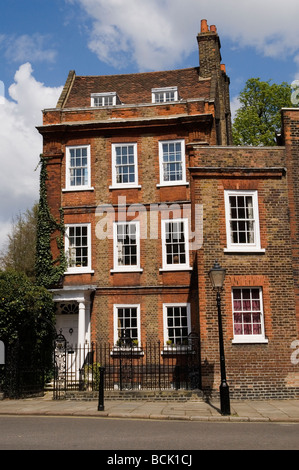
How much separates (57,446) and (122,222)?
14.4 m

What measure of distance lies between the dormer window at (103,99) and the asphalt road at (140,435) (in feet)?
55.9

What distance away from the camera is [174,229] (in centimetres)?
2202

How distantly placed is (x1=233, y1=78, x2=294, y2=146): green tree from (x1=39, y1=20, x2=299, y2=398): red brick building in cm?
730

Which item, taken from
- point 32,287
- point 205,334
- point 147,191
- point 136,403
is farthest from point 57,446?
point 147,191

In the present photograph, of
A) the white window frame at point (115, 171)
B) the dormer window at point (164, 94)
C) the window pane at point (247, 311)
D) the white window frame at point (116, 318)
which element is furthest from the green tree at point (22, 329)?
the dormer window at point (164, 94)

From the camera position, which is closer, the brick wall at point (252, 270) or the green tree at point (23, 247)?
the brick wall at point (252, 270)

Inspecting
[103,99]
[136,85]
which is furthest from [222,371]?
[136,85]

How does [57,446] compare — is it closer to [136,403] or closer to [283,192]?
[136,403]

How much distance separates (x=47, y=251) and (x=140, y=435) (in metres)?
13.8

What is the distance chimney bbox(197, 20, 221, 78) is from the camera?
2700 centimetres

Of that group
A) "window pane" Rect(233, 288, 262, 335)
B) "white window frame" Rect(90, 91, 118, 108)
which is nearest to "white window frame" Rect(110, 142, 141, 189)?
"white window frame" Rect(90, 91, 118, 108)

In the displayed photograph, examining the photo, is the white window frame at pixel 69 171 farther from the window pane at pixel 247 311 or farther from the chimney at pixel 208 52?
the window pane at pixel 247 311

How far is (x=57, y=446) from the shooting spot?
328 inches

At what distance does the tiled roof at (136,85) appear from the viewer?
25.8 meters
